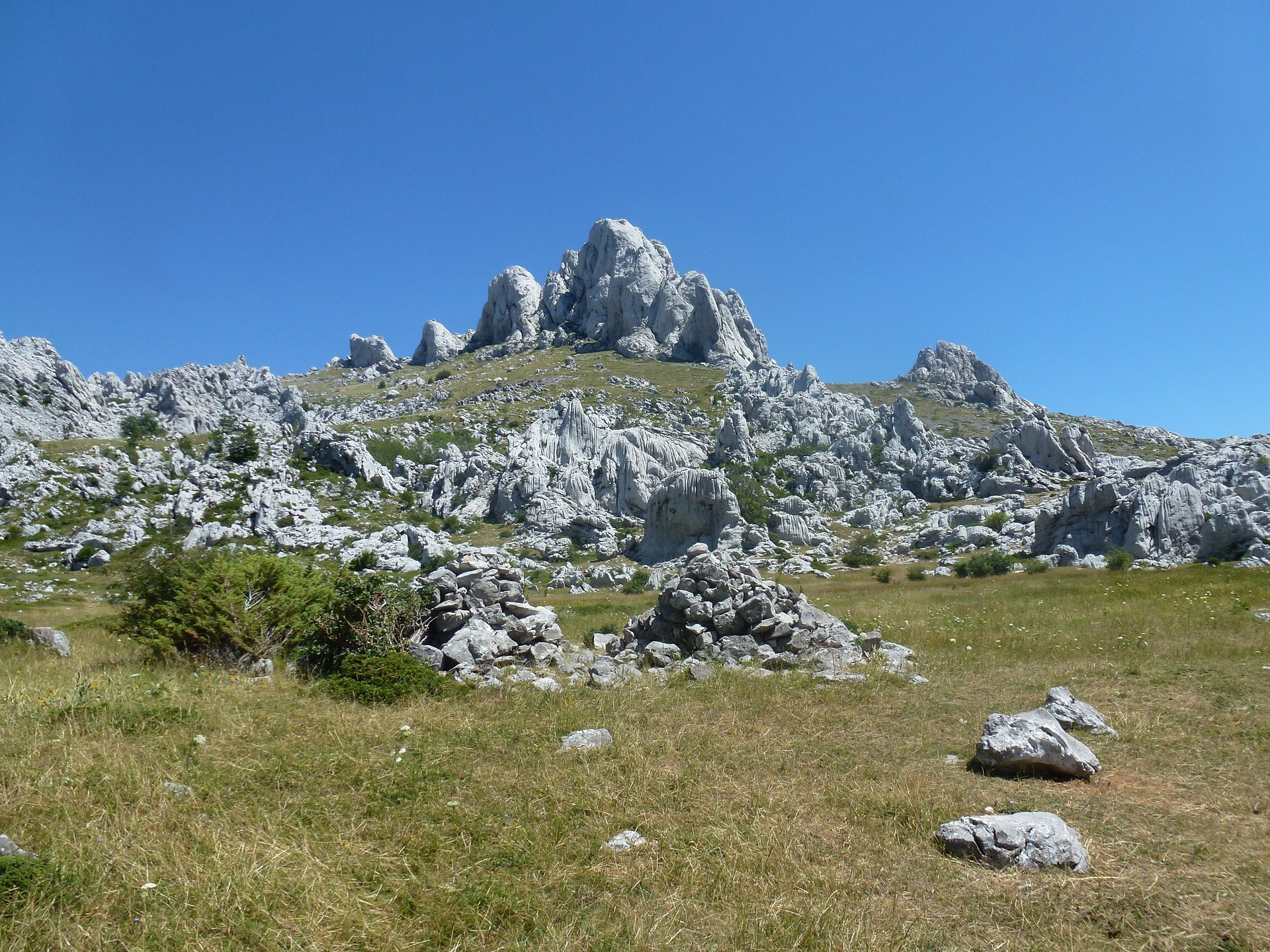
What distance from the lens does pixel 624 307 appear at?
15875cm

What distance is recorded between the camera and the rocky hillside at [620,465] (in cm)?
5244

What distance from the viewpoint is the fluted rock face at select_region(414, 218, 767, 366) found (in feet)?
493

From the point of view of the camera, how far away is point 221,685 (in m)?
11.2

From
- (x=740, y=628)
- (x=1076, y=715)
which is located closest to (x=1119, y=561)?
(x=740, y=628)

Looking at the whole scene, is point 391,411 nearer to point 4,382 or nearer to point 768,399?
point 4,382

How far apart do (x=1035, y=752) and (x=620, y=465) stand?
79559 mm

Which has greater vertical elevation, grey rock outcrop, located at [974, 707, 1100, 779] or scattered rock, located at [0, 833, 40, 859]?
grey rock outcrop, located at [974, 707, 1100, 779]

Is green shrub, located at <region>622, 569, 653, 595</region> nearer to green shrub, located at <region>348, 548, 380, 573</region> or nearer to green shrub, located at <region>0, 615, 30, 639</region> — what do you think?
green shrub, located at <region>348, 548, 380, 573</region>

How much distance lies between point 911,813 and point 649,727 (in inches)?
170

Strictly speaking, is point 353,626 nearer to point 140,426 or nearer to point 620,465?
point 620,465

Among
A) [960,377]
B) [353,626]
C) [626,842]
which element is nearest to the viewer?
[626,842]

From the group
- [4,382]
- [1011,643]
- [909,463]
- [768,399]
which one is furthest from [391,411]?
[1011,643]

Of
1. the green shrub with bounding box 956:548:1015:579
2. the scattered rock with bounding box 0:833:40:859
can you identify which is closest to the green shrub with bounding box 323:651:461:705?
the scattered rock with bounding box 0:833:40:859

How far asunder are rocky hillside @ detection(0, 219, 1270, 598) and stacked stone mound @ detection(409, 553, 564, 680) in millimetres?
2511
